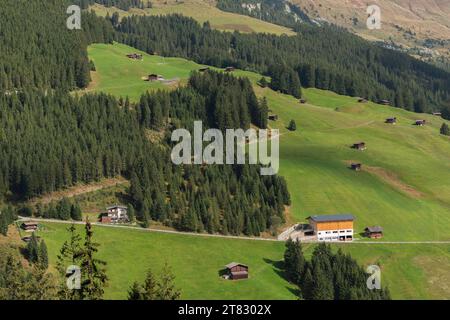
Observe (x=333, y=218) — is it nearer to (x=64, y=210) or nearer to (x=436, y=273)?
(x=436, y=273)

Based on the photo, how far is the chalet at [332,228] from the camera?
145250mm

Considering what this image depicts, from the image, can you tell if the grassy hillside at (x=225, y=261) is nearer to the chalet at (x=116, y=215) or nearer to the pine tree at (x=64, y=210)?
the pine tree at (x=64, y=210)

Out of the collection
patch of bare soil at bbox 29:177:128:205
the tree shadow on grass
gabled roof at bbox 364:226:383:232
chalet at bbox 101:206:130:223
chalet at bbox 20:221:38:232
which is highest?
chalet at bbox 20:221:38:232

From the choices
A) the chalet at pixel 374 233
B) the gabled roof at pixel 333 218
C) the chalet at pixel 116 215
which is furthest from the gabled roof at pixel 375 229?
the chalet at pixel 116 215

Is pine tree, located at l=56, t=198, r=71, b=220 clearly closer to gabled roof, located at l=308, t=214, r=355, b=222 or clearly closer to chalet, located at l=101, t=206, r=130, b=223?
chalet, located at l=101, t=206, r=130, b=223

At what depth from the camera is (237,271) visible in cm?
11919

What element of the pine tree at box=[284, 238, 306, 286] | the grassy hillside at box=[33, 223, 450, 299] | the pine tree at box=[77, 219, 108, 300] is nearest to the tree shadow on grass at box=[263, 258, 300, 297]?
the grassy hillside at box=[33, 223, 450, 299]

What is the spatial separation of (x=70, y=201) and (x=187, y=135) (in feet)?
161

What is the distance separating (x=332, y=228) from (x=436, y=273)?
24303mm

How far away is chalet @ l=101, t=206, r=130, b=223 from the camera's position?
14188 centimetres

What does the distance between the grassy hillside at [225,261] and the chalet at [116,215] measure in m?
6.43

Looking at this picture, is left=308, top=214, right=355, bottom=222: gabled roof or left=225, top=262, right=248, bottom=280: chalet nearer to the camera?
left=225, top=262, right=248, bottom=280: chalet

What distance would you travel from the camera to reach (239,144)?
194 m

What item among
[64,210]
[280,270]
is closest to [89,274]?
[280,270]
